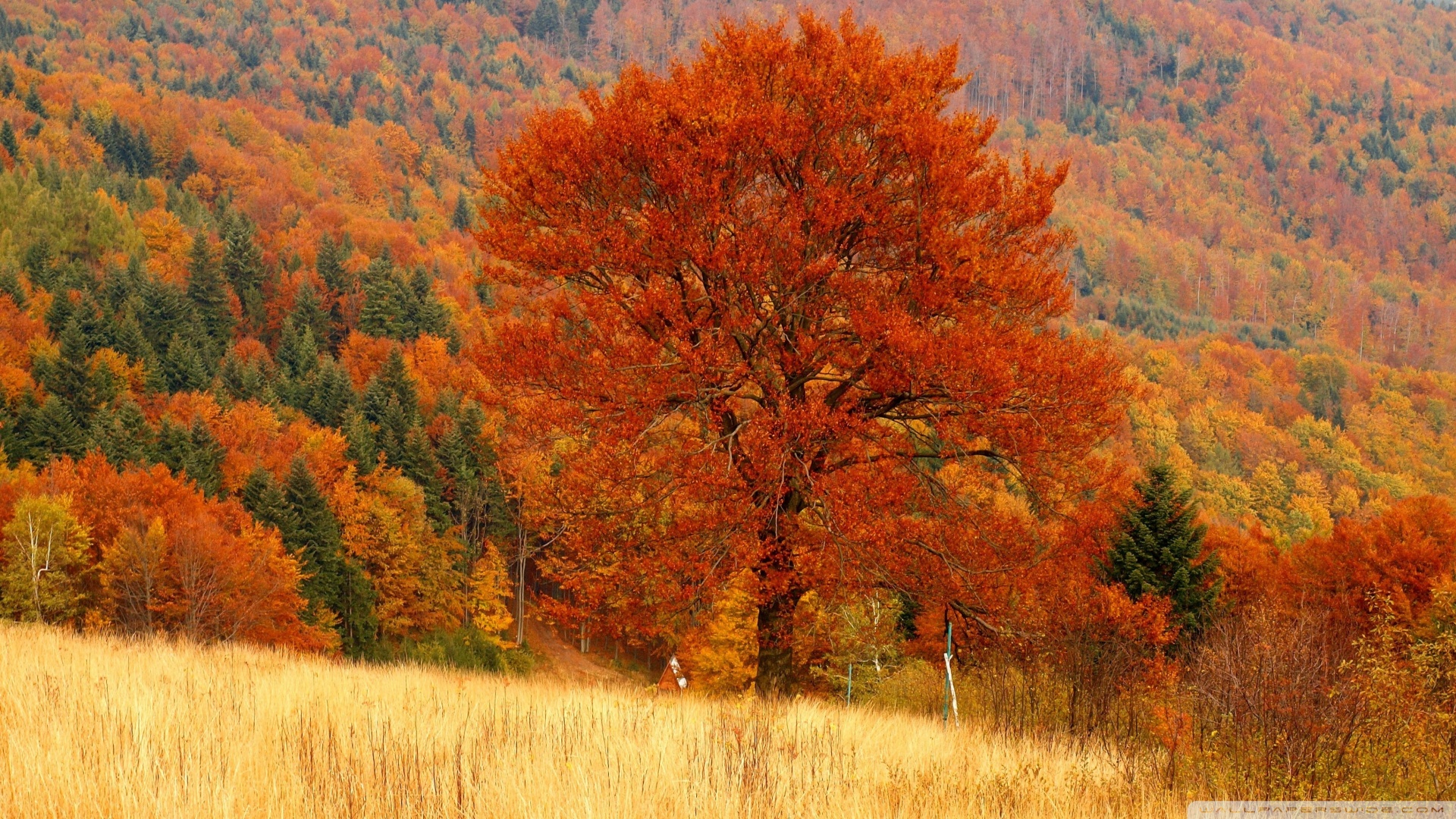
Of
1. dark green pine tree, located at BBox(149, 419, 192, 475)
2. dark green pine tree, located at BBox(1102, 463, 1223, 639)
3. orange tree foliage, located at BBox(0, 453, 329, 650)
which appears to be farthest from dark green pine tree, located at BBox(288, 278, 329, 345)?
dark green pine tree, located at BBox(1102, 463, 1223, 639)

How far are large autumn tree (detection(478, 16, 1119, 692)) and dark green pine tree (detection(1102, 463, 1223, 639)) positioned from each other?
22280 millimetres

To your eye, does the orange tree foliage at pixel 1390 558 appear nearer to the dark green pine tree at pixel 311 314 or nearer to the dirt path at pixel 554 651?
the dirt path at pixel 554 651

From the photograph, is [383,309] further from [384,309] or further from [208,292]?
[208,292]

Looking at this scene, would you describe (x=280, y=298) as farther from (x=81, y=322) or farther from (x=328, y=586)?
(x=328, y=586)

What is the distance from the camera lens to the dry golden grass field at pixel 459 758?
5090 mm

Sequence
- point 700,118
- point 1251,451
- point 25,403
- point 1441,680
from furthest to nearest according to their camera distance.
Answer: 1. point 1251,451
2. point 25,403
3. point 700,118
4. point 1441,680

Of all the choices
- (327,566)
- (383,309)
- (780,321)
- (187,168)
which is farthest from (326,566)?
(187,168)

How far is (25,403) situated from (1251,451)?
13633 cm

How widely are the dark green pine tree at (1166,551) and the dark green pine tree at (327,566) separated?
40.1 metres

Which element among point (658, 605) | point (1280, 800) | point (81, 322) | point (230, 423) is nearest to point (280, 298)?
point (81, 322)

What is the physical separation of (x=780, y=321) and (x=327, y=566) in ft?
166

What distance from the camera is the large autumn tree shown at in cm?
1108

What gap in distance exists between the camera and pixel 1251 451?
140 metres

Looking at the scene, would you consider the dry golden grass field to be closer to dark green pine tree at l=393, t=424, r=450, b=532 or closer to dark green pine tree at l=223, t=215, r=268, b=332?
dark green pine tree at l=393, t=424, r=450, b=532
